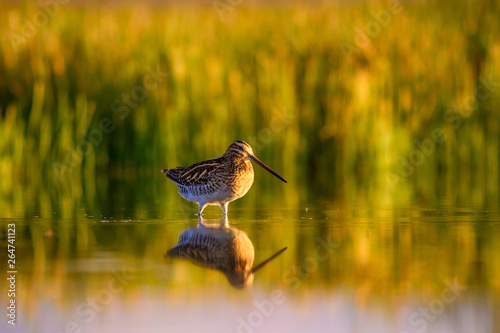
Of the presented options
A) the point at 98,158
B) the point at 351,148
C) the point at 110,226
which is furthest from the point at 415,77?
the point at 110,226

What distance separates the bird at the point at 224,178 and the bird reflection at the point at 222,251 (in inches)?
31.3

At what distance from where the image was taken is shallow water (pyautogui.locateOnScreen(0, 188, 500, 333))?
5156mm

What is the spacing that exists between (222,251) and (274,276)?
3.49 ft

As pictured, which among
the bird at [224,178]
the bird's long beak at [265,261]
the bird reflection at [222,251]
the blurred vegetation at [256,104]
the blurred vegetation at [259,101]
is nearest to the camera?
the bird reflection at [222,251]

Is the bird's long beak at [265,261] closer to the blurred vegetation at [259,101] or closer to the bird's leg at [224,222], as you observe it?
the bird's leg at [224,222]

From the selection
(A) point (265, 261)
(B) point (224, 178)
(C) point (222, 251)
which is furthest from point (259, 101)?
(A) point (265, 261)

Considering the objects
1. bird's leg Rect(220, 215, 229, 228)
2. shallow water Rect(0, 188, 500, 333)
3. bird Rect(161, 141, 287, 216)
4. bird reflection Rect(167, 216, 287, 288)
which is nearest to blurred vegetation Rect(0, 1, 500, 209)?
Result: bird Rect(161, 141, 287, 216)

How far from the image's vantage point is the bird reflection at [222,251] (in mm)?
6430

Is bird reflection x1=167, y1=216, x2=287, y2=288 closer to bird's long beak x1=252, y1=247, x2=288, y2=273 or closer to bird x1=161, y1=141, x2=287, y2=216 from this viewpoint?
bird's long beak x1=252, y1=247, x2=288, y2=273

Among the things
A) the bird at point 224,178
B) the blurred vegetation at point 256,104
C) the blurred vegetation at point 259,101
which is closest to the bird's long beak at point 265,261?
the bird at point 224,178

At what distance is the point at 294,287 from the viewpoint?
19.4 ft

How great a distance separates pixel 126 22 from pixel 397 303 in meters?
13.0

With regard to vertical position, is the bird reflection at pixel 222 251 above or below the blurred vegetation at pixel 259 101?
below

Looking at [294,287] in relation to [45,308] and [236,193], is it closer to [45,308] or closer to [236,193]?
[45,308]
